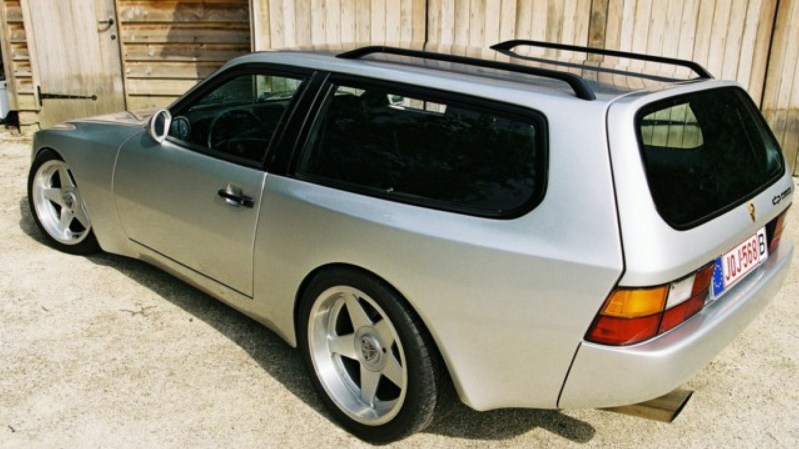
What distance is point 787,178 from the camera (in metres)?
Result: 3.23

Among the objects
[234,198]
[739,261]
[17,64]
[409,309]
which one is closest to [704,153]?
[739,261]

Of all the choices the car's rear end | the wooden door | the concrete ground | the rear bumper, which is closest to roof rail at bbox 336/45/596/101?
the car's rear end

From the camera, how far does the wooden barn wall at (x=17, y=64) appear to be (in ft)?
28.0

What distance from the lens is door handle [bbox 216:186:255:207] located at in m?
3.23

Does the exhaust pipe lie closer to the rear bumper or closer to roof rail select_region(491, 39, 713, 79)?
the rear bumper

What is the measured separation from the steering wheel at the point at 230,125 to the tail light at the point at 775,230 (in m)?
2.28

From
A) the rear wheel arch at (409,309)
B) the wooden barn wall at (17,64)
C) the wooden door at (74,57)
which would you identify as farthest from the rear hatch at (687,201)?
the wooden barn wall at (17,64)

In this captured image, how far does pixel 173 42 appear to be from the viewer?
8.45m

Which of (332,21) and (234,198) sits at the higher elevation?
(332,21)

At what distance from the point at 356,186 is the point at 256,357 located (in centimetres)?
121

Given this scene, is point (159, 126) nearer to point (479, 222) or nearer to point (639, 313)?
point (479, 222)

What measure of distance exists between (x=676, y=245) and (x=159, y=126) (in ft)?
8.50

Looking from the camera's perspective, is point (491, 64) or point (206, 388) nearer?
point (491, 64)

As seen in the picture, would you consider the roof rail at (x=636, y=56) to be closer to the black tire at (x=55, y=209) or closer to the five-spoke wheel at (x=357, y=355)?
the five-spoke wheel at (x=357, y=355)
